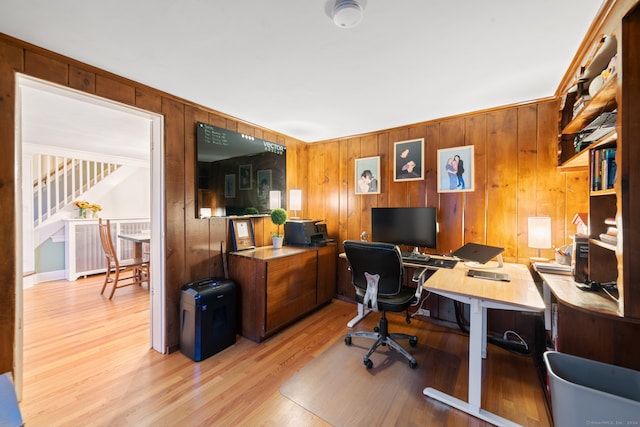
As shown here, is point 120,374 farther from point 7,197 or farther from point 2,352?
point 7,197

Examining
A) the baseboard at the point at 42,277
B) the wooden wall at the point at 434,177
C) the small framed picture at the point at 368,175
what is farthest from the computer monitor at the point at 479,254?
the baseboard at the point at 42,277

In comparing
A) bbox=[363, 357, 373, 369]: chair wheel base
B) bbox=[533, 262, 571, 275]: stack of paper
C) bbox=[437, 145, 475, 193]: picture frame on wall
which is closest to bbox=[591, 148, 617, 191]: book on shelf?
bbox=[533, 262, 571, 275]: stack of paper

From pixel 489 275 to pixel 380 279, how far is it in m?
0.83

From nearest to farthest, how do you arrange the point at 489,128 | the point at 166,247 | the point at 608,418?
1. the point at 608,418
2. the point at 166,247
3. the point at 489,128

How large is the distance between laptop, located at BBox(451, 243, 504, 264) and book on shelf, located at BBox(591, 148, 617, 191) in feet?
2.61

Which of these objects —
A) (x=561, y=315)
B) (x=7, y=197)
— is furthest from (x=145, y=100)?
(x=561, y=315)

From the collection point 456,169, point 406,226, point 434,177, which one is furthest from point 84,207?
point 456,169

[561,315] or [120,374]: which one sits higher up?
[561,315]

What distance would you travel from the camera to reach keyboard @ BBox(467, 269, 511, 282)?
1.89m

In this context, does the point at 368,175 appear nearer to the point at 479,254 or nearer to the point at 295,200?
the point at 295,200

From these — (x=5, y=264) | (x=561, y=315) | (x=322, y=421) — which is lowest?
(x=322, y=421)

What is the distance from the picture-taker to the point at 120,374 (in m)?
1.95

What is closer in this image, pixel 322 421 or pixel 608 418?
pixel 608 418

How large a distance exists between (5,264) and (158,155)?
3.82ft
